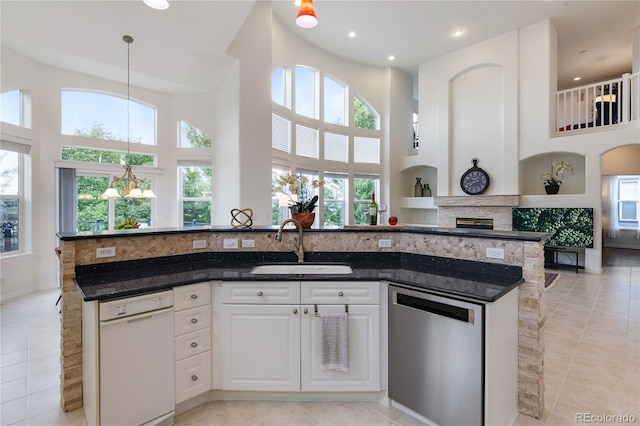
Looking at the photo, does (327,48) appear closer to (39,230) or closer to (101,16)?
(101,16)

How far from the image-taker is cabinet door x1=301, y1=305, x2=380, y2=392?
6.76 ft

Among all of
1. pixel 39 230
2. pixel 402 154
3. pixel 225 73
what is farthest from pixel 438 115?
pixel 39 230

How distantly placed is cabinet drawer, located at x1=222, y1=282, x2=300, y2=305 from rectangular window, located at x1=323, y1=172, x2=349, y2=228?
565cm

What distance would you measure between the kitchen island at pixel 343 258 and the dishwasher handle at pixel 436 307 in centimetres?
10

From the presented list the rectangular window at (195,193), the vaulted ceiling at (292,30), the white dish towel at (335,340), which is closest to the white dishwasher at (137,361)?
the white dish towel at (335,340)

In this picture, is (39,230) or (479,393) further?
(39,230)

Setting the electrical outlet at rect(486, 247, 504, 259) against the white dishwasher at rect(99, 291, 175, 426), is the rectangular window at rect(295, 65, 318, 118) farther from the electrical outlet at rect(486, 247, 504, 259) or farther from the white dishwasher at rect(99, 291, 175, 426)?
the white dishwasher at rect(99, 291, 175, 426)

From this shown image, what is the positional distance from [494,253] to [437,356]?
805 mm

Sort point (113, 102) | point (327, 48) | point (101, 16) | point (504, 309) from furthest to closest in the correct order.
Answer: point (327, 48), point (113, 102), point (101, 16), point (504, 309)

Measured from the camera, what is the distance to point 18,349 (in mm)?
3035

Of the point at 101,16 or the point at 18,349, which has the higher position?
the point at 101,16

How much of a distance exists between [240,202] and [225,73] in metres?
2.28

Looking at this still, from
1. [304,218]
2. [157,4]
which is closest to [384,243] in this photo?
[304,218]

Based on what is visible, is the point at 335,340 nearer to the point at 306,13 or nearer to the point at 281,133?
the point at 306,13
